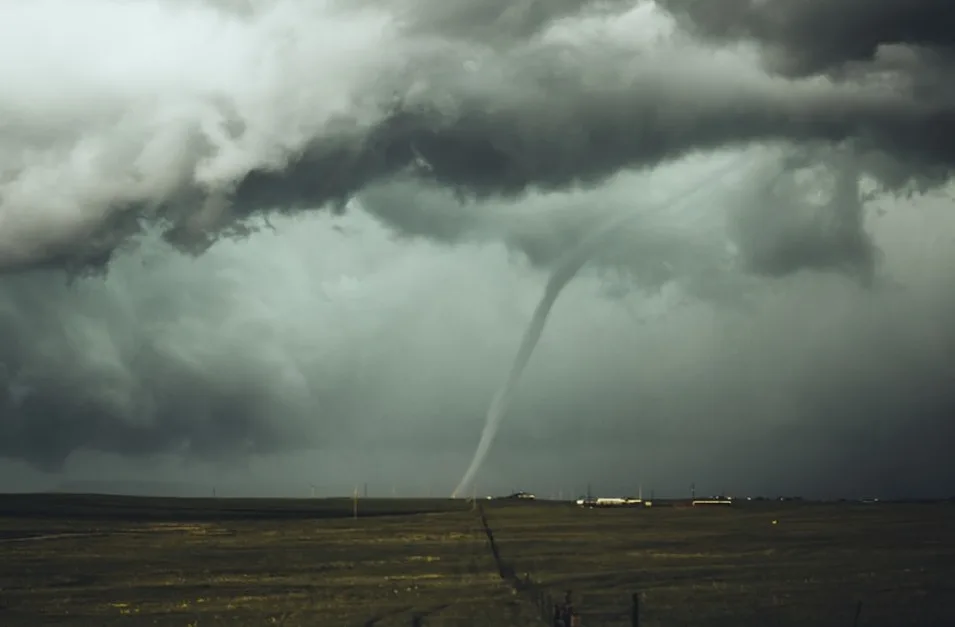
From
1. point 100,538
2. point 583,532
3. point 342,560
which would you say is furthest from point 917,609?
point 100,538

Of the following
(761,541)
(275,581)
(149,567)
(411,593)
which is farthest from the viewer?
(761,541)

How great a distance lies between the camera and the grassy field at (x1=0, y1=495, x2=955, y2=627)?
56875 millimetres

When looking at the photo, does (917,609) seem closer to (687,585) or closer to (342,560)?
(687,585)

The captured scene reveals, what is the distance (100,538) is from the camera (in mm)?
152125

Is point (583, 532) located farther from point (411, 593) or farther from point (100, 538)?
point (411, 593)

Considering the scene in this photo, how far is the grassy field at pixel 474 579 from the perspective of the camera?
56875 millimetres

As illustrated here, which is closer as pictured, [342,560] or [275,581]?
[275,581]

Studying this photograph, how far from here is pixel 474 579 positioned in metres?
74.5

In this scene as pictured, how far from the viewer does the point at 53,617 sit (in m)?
61.1

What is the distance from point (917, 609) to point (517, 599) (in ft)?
70.8

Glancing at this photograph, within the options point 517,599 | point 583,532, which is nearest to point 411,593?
point 517,599

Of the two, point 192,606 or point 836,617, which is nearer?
point 836,617

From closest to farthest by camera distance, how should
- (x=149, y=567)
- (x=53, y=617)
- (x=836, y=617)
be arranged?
(x=836, y=617) < (x=53, y=617) < (x=149, y=567)

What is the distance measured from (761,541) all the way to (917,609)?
66.1 meters
